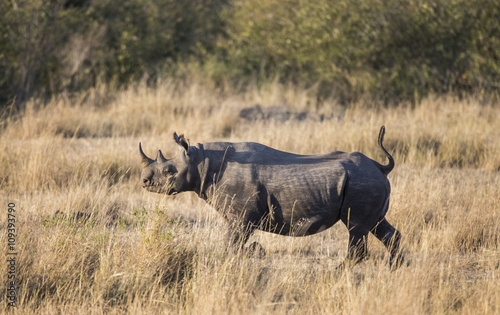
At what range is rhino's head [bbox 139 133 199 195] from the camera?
16.0 feet

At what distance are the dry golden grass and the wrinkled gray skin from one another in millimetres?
261

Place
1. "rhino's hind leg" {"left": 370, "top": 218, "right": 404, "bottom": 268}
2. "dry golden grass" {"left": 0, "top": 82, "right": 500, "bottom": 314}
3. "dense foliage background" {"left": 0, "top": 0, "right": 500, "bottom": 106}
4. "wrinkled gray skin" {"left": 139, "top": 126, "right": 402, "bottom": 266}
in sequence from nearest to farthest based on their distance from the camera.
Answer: "dry golden grass" {"left": 0, "top": 82, "right": 500, "bottom": 314}
"wrinkled gray skin" {"left": 139, "top": 126, "right": 402, "bottom": 266}
"rhino's hind leg" {"left": 370, "top": 218, "right": 404, "bottom": 268}
"dense foliage background" {"left": 0, "top": 0, "right": 500, "bottom": 106}

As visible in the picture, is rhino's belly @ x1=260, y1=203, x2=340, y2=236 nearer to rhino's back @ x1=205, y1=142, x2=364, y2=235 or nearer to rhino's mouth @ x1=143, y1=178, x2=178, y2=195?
rhino's back @ x1=205, y1=142, x2=364, y2=235

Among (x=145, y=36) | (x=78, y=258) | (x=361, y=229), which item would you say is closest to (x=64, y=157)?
(x=78, y=258)

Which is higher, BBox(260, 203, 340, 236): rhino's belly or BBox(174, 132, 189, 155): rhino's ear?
BBox(174, 132, 189, 155): rhino's ear

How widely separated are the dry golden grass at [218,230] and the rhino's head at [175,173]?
0.22m

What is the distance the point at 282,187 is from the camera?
15.7 ft

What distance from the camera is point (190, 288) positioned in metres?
4.50

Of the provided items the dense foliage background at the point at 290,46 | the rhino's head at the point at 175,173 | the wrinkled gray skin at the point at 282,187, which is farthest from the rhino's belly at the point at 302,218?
the dense foliage background at the point at 290,46

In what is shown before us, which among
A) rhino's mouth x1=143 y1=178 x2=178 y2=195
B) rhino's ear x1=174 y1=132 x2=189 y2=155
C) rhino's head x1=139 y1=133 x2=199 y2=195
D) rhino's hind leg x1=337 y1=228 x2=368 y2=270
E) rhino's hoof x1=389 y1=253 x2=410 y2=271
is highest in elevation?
rhino's ear x1=174 y1=132 x2=189 y2=155

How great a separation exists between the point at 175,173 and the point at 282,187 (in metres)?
0.90

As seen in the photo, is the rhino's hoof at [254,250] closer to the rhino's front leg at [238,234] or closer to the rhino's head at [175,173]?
the rhino's front leg at [238,234]

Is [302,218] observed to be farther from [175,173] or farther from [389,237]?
[175,173]

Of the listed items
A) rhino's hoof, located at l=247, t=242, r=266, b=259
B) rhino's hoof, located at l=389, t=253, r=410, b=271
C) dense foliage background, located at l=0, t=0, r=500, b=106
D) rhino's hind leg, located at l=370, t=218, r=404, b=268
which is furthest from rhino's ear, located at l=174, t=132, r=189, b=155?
dense foliage background, located at l=0, t=0, r=500, b=106
